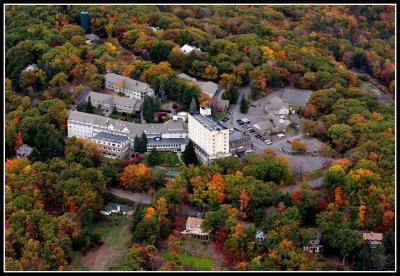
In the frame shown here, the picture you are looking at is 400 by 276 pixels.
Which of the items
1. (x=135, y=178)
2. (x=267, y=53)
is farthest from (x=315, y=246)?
(x=267, y=53)

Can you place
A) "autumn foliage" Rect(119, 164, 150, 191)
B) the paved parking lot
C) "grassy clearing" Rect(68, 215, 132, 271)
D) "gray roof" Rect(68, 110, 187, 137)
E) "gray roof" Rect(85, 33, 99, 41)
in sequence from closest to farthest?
"grassy clearing" Rect(68, 215, 132, 271), "autumn foliage" Rect(119, 164, 150, 191), the paved parking lot, "gray roof" Rect(68, 110, 187, 137), "gray roof" Rect(85, 33, 99, 41)

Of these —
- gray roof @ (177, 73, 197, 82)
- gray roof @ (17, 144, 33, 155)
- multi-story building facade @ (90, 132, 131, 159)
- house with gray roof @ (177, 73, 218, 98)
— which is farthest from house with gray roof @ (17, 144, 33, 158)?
gray roof @ (177, 73, 197, 82)

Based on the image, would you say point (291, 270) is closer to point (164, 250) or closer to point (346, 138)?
point (164, 250)

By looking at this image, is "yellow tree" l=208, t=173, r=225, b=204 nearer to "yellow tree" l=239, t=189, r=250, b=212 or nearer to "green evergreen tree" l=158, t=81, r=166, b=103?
"yellow tree" l=239, t=189, r=250, b=212

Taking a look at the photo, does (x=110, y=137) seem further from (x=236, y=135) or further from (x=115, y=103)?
(x=236, y=135)

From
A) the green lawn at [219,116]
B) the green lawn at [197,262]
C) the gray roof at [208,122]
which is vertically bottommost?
the green lawn at [219,116]

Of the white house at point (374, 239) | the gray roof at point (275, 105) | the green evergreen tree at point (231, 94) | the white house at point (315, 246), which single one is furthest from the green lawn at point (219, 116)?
the white house at point (374, 239)

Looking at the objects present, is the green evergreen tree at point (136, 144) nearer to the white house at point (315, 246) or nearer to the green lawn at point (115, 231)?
the green lawn at point (115, 231)
